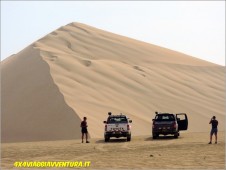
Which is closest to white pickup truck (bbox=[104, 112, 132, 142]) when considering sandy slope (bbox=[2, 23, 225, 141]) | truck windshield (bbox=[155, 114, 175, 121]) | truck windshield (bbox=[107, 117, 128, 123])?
truck windshield (bbox=[107, 117, 128, 123])

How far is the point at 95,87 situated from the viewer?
4928 centimetres

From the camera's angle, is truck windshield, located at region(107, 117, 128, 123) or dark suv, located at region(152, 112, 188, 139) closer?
truck windshield, located at region(107, 117, 128, 123)

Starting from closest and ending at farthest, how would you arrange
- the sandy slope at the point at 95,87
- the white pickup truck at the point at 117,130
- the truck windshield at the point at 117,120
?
the white pickup truck at the point at 117,130 < the truck windshield at the point at 117,120 < the sandy slope at the point at 95,87

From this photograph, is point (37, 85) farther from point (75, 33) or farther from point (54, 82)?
point (75, 33)

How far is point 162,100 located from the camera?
51.9 meters

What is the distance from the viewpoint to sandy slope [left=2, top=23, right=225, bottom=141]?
40.3 metres

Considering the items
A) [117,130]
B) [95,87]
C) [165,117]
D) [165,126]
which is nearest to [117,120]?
[117,130]

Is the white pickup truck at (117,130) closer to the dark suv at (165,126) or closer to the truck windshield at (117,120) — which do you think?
the truck windshield at (117,120)

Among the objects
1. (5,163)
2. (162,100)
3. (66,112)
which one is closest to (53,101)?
(66,112)

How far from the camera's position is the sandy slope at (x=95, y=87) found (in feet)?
132

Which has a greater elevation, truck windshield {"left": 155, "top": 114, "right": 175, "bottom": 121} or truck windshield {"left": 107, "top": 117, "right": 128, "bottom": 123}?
truck windshield {"left": 155, "top": 114, "right": 175, "bottom": 121}

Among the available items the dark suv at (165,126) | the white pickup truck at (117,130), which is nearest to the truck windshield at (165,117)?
the dark suv at (165,126)

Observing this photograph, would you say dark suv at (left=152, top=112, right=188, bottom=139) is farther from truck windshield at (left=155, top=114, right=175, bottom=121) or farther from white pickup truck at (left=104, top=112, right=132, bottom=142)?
white pickup truck at (left=104, top=112, right=132, bottom=142)

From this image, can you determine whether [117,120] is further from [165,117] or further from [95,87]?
[95,87]
